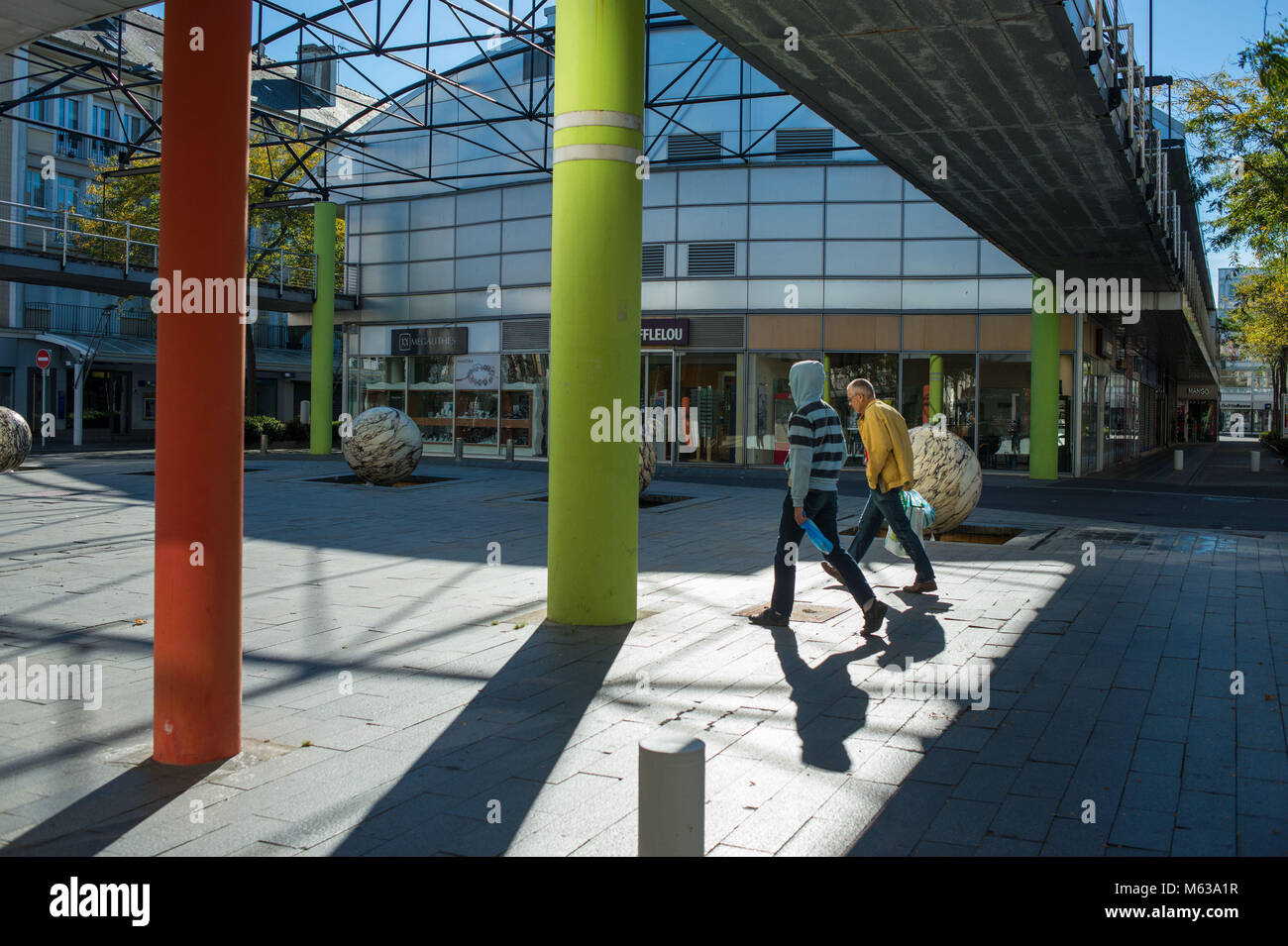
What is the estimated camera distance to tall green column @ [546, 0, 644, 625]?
7.91 metres

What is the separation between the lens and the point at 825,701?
602cm

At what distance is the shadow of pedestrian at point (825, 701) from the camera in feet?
16.9

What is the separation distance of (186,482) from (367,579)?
17.1 ft

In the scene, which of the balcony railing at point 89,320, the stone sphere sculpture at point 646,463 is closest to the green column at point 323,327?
the balcony railing at point 89,320

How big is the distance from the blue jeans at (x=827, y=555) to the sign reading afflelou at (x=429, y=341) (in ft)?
81.0

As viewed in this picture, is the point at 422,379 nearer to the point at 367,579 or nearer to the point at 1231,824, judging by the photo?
the point at 367,579

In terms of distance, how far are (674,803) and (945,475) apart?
10773 mm

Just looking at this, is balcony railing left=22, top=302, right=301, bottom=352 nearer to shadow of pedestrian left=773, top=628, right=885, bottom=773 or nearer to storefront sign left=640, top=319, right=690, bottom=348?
storefront sign left=640, top=319, right=690, bottom=348

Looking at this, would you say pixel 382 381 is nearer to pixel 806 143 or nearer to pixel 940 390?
pixel 806 143

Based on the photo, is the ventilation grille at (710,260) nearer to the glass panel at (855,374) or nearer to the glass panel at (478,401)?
the glass panel at (855,374)

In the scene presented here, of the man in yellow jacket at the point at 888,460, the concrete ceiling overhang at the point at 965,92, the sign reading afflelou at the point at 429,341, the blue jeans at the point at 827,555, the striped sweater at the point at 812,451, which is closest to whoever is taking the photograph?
the striped sweater at the point at 812,451

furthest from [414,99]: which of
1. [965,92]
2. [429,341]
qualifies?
[965,92]

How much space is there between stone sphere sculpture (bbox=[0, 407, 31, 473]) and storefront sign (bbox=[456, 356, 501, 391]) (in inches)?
495
